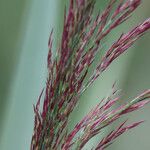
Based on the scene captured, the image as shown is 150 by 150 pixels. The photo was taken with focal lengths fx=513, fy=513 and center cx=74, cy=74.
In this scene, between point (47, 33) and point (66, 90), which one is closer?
point (66, 90)

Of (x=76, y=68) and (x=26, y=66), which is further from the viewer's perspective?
(x=26, y=66)

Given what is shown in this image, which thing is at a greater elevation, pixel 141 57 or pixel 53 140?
pixel 141 57

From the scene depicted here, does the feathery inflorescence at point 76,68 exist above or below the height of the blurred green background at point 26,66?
below

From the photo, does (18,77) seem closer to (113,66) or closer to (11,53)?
(11,53)

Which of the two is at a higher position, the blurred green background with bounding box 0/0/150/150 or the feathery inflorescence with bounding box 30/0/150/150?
the blurred green background with bounding box 0/0/150/150

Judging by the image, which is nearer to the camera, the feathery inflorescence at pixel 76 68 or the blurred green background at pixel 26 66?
the feathery inflorescence at pixel 76 68

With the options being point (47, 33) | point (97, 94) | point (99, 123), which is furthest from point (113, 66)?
point (99, 123)

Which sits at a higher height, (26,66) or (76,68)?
(26,66)

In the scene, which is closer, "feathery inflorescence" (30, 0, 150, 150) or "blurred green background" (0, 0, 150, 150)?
"feathery inflorescence" (30, 0, 150, 150)
